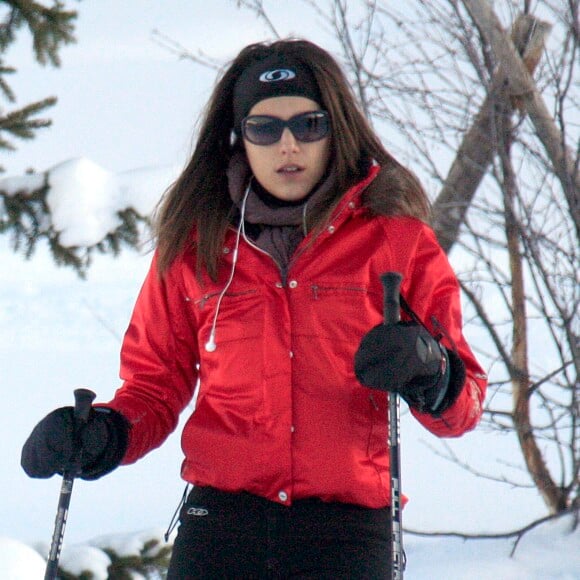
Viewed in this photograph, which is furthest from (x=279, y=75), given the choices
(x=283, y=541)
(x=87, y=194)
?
(x=87, y=194)

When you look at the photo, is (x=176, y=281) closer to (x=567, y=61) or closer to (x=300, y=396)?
(x=300, y=396)

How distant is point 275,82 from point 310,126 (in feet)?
0.56

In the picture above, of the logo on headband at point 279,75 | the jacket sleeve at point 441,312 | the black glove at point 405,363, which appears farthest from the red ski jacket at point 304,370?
the logo on headband at point 279,75

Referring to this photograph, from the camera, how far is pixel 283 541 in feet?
6.89

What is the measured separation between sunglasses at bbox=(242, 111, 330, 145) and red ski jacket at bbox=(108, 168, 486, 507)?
0.17m

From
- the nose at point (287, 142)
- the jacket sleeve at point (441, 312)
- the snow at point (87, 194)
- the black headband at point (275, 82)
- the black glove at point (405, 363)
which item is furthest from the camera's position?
the snow at point (87, 194)

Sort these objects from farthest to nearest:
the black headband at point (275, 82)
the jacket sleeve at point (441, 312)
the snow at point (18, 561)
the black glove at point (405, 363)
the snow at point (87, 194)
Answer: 1. the snow at point (87, 194)
2. the snow at point (18, 561)
3. the black headband at point (275, 82)
4. the jacket sleeve at point (441, 312)
5. the black glove at point (405, 363)

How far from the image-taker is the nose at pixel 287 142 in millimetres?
2371

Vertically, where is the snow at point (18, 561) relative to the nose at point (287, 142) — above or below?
below

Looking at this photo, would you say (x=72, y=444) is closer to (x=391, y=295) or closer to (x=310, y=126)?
(x=391, y=295)

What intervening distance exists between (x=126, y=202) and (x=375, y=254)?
97.1 inches

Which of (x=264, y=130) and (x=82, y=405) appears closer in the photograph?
(x=82, y=405)

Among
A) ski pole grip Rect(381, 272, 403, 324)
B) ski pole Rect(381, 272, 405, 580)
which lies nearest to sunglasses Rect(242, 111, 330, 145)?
ski pole grip Rect(381, 272, 403, 324)

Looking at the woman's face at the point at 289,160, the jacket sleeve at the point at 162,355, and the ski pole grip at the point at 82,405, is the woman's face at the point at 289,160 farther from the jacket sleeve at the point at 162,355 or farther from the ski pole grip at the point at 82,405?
the ski pole grip at the point at 82,405
